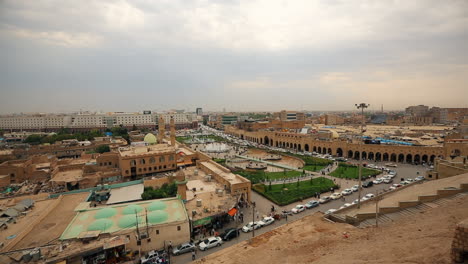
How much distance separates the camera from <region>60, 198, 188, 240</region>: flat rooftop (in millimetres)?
18234

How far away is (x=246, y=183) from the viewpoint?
90.3 feet

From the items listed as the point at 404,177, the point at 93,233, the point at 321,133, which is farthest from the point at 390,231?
the point at 321,133

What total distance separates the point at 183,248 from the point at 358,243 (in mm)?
12546

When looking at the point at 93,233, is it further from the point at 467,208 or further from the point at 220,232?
the point at 467,208

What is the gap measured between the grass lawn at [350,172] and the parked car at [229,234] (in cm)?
2425

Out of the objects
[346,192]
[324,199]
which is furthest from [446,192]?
[346,192]

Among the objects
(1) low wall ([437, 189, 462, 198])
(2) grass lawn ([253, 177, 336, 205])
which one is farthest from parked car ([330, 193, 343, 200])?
(1) low wall ([437, 189, 462, 198])

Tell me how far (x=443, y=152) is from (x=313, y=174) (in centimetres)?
2806

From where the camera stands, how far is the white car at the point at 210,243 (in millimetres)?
18969

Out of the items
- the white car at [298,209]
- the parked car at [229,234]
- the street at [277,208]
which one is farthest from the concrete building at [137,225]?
the white car at [298,209]

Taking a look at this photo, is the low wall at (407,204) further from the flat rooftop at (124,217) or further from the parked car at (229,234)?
the flat rooftop at (124,217)

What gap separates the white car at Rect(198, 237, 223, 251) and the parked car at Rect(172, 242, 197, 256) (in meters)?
0.57

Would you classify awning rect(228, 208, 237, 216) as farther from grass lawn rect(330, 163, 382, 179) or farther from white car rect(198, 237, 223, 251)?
grass lawn rect(330, 163, 382, 179)

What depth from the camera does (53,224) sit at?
2044cm
